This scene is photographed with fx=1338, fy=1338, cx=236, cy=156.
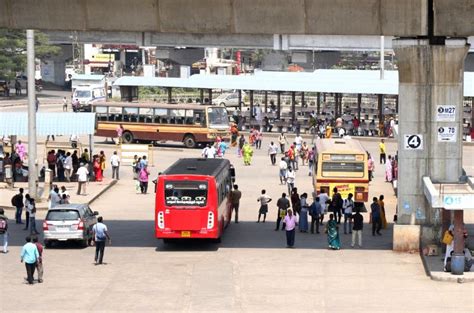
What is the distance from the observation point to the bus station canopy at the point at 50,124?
53.8 meters

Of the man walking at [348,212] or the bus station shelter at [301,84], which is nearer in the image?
the man walking at [348,212]

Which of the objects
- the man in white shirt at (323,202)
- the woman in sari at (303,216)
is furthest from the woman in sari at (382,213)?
the woman in sari at (303,216)

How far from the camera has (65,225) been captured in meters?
36.9

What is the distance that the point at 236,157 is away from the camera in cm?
6581

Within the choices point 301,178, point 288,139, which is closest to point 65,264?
point 301,178

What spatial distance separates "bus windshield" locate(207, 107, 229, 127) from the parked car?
104ft

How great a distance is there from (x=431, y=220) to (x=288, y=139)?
123ft

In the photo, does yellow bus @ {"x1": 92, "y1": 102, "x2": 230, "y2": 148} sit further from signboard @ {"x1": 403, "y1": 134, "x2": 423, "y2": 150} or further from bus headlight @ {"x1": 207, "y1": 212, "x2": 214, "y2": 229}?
signboard @ {"x1": 403, "y1": 134, "x2": 423, "y2": 150}

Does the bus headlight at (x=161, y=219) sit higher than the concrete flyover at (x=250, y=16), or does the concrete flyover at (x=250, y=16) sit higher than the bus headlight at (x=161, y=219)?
the concrete flyover at (x=250, y=16)

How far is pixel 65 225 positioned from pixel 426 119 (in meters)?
10.3

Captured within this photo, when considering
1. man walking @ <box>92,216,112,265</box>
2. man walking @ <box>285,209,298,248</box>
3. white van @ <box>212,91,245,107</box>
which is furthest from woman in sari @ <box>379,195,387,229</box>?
white van @ <box>212,91,245,107</box>

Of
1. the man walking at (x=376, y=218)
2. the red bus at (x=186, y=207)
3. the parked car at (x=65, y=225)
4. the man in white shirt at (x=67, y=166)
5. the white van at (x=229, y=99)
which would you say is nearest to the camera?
the red bus at (x=186, y=207)

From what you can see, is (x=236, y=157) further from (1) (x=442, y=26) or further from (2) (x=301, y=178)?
(1) (x=442, y=26)

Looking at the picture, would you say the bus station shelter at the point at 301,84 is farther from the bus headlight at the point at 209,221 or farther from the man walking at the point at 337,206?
the bus headlight at the point at 209,221
